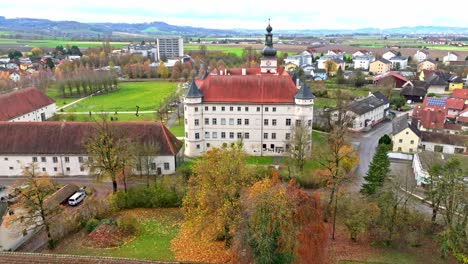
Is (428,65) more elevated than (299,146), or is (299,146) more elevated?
(428,65)

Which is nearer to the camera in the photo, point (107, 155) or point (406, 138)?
point (107, 155)

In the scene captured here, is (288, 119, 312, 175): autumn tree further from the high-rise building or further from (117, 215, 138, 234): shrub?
the high-rise building

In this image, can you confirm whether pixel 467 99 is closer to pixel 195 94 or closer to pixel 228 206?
pixel 195 94

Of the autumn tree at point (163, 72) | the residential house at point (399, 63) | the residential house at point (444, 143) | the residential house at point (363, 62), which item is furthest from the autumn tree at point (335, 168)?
the residential house at point (399, 63)

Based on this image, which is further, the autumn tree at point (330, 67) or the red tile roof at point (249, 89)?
the autumn tree at point (330, 67)

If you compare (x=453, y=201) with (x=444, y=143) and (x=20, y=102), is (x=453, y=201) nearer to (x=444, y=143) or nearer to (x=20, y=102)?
(x=444, y=143)

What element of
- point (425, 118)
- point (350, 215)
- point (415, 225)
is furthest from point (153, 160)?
point (425, 118)

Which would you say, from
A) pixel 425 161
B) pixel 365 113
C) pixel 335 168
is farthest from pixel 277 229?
pixel 365 113

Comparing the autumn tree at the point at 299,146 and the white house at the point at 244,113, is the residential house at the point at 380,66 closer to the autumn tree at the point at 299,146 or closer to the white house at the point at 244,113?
the white house at the point at 244,113
